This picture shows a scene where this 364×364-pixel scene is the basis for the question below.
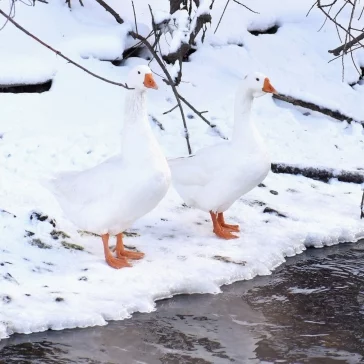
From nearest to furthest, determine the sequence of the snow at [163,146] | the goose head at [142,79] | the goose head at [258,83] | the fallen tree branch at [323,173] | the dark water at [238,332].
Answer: the dark water at [238,332] < the snow at [163,146] < the goose head at [142,79] < the goose head at [258,83] < the fallen tree branch at [323,173]

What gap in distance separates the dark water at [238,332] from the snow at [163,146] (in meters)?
0.15

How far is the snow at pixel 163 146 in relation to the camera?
262 inches

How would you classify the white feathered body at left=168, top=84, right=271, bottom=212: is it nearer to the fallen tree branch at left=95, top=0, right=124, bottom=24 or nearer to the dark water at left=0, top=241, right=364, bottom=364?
the dark water at left=0, top=241, right=364, bottom=364

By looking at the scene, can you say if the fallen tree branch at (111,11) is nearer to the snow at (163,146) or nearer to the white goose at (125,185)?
the snow at (163,146)

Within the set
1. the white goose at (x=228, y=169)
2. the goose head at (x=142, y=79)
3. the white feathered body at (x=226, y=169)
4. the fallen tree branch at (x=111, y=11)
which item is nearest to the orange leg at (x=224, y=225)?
the white goose at (x=228, y=169)

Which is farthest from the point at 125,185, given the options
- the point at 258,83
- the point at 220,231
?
the point at 258,83

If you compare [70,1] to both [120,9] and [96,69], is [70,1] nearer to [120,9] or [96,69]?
[120,9]

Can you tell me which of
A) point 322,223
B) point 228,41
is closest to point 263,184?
point 322,223

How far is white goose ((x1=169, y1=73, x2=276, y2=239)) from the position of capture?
7840 millimetres

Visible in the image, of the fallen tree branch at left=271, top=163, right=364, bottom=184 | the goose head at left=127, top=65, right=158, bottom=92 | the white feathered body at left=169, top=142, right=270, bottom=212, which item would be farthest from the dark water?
the fallen tree branch at left=271, top=163, right=364, bottom=184

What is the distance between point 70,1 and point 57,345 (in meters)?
6.40

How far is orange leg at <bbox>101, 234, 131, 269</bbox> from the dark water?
589 mm

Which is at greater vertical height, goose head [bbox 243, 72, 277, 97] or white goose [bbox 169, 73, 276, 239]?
goose head [bbox 243, 72, 277, 97]

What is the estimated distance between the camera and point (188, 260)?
7.24 m
